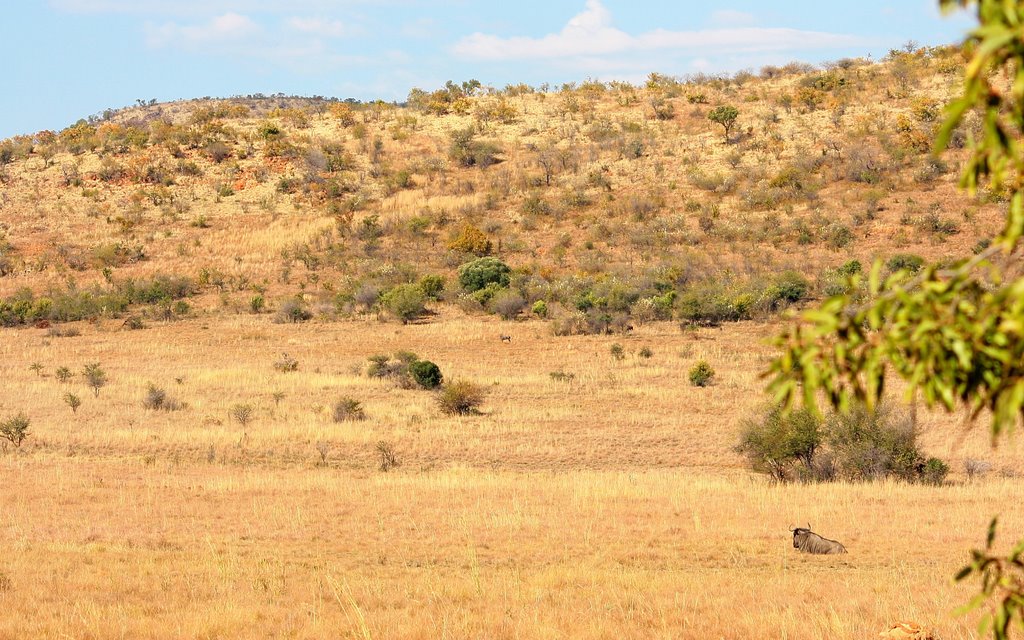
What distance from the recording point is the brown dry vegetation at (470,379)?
9.82m

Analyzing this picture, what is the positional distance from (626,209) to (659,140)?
969cm

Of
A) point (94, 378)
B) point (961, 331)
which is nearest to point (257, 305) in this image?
point (94, 378)

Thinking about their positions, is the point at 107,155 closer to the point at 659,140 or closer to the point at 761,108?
the point at 659,140

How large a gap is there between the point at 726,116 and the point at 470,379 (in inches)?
1421

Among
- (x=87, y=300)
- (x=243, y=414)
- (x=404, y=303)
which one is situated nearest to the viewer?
(x=243, y=414)

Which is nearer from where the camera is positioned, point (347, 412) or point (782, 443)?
point (782, 443)

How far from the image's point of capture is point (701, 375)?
1050 inches

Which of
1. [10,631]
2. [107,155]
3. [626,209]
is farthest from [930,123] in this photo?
[10,631]

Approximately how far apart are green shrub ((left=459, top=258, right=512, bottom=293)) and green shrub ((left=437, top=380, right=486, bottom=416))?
54.7ft

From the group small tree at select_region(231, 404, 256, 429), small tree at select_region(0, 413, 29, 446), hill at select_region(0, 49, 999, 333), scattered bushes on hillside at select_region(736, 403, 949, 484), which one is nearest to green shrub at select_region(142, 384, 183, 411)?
small tree at select_region(231, 404, 256, 429)

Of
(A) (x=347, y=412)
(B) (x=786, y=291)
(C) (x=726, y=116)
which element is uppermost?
(C) (x=726, y=116)

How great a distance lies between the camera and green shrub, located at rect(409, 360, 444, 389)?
27.0 metres

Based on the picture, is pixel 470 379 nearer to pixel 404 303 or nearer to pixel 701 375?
pixel 701 375

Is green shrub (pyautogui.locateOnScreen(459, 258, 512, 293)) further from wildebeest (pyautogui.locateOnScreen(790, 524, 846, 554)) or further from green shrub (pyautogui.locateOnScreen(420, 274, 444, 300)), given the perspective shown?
wildebeest (pyautogui.locateOnScreen(790, 524, 846, 554))
